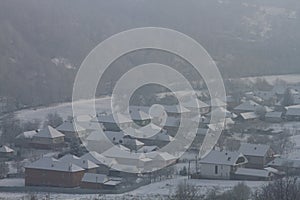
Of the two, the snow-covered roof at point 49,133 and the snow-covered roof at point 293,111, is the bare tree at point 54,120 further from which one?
the snow-covered roof at point 293,111

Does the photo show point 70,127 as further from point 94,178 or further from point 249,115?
point 249,115

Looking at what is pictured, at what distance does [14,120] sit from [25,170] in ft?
16.0

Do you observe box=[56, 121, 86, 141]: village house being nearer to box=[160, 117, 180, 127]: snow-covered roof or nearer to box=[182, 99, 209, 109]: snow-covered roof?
box=[160, 117, 180, 127]: snow-covered roof

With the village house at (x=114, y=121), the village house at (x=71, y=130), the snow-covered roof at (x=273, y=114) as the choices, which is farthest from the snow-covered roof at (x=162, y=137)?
the snow-covered roof at (x=273, y=114)

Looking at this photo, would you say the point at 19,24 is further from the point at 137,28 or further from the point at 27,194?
Result: the point at 27,194

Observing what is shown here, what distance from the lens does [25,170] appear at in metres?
11.0

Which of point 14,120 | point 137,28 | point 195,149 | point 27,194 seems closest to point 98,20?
point 137,28

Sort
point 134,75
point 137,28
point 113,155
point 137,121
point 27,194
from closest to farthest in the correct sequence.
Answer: point 27,194
point 113,155
point 137,121
point 134,75
point 137,28

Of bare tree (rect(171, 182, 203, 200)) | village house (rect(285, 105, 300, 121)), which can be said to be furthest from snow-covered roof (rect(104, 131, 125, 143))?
village house (rect(285, 105, 300, 121))

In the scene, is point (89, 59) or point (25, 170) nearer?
point (25, 170)

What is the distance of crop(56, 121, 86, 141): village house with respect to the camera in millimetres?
14130

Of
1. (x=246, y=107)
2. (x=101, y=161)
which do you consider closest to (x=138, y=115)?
(x=246, y=107)

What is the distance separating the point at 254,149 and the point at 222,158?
891 millimetres

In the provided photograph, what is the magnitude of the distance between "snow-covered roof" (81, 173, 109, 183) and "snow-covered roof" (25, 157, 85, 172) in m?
0.22
